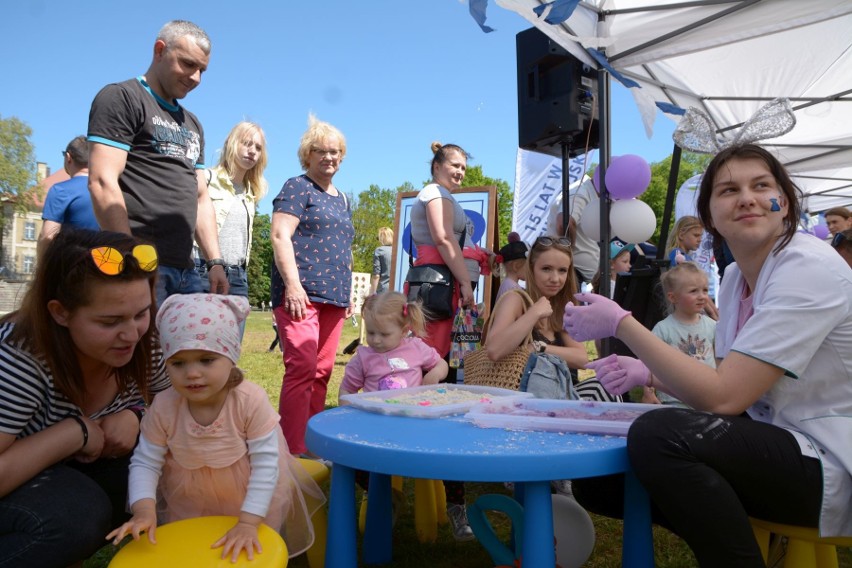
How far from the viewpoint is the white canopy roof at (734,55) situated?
3992 mm

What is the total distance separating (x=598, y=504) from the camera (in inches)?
65.4

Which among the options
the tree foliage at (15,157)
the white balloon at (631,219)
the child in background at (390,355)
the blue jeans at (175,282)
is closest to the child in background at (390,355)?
the child in background at (390,355)

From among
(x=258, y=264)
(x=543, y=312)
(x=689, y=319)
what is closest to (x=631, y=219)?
(x=689, y=319)

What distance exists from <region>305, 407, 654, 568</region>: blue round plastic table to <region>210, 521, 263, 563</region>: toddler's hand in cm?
19

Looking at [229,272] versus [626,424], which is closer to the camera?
[626,424]

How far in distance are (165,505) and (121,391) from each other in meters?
0.33

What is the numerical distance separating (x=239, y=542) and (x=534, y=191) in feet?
24.2

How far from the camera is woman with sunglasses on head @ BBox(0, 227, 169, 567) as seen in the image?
4.36 ft

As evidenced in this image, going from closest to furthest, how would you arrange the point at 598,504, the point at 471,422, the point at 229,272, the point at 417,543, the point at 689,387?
the point at 689,387 < the point at 471,422 < the point at 598,504 < the point at 417,543 < the point at 229,272

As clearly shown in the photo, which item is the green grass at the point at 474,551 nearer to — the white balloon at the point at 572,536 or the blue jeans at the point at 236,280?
the white balloon at the point at 572,536

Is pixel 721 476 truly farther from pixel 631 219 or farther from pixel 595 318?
pixel 631 219

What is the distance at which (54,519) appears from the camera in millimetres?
1334

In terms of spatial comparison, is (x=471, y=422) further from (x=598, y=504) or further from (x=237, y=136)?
(x=237, y=136)

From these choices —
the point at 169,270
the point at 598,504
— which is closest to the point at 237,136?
the point at 169,270
